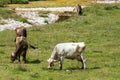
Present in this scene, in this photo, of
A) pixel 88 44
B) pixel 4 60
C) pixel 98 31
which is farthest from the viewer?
pixel 98 31

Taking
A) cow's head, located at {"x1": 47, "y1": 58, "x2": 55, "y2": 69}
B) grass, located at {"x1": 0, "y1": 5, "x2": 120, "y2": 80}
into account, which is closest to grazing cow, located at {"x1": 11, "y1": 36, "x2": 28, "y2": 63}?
grass, located at {"x1": 0, "y1": 5, "x2": 120, "y2": 80}

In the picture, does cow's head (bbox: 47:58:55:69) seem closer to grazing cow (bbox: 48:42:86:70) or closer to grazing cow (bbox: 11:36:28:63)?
grazing cow (bbox: 48:42:86:70)

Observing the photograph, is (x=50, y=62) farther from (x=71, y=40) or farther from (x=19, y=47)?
(x=71, y=40)

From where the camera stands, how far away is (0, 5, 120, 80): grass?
24016 mm

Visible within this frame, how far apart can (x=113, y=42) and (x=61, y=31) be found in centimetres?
960

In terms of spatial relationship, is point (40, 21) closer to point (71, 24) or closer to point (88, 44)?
point (71, 24)

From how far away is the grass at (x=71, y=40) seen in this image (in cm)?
2402

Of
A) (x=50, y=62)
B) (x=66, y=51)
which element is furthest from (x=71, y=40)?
(x=66, y=51)

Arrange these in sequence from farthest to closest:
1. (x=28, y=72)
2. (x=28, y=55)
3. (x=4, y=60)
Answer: (x=28, y=55)
(x=4, y=60)
(x=28, y=72)

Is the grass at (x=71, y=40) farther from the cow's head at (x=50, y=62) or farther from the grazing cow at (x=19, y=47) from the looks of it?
the grazing cow at (x=19, y=47)

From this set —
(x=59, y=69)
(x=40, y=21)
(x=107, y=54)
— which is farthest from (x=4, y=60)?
(x=40, y=21)

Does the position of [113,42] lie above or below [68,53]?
below

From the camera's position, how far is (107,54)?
32562 millimetres

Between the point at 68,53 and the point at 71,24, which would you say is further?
the point at 71,24
